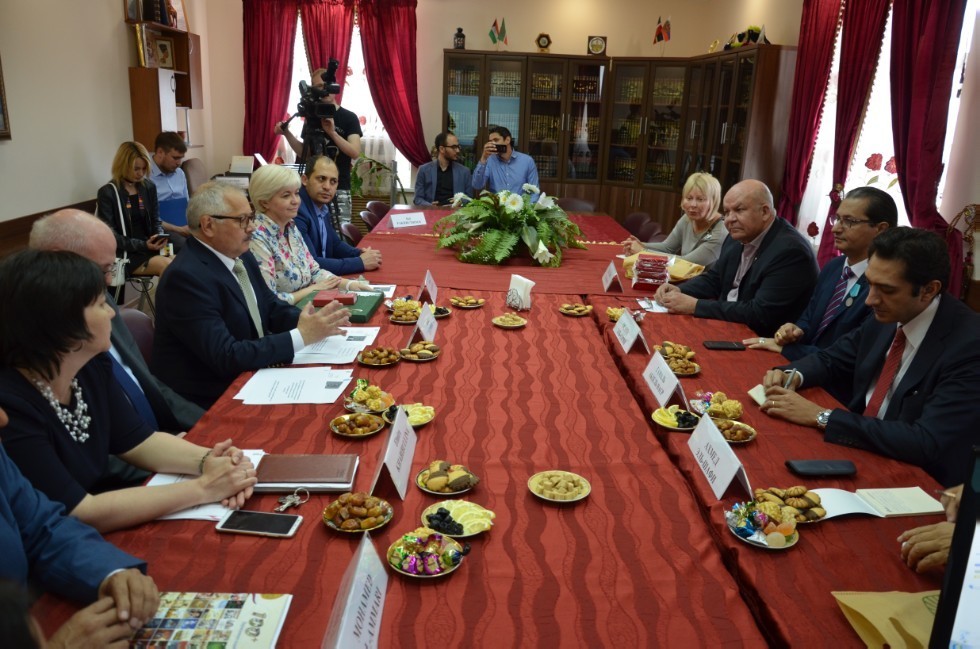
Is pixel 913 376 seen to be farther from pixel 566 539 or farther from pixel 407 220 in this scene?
pixel 407 220

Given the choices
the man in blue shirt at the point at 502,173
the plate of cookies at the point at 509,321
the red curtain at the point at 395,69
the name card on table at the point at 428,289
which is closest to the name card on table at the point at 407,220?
the man in blue shirt at the point at 502,173

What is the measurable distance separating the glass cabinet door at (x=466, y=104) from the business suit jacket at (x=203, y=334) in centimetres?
556

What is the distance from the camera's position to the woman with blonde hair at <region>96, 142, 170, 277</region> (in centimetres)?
458

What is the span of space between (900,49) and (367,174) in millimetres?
5369

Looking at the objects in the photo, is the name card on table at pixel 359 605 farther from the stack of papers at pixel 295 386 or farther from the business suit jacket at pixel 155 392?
the business suit jacket at pixel 155 392

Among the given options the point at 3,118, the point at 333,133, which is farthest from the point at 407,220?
the point at 3,118

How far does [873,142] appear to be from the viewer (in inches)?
181

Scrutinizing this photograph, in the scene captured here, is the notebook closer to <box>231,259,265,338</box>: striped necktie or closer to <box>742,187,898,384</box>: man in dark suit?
<box>231,259,265,338</box>: striped necktie

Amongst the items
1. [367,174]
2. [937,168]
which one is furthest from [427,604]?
[367,174]

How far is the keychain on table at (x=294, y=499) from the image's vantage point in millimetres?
1454

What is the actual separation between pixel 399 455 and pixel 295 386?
25.9 inches

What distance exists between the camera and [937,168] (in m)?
3.79

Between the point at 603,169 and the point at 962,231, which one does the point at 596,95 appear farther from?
the point at 962,231

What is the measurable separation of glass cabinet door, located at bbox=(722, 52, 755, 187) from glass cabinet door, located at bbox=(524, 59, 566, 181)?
7.07 feet
